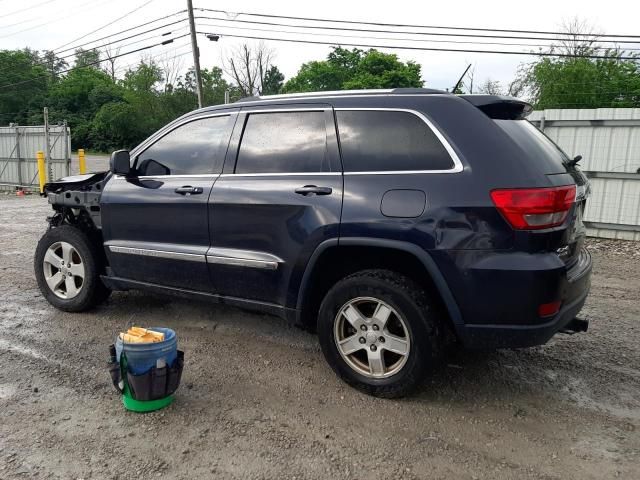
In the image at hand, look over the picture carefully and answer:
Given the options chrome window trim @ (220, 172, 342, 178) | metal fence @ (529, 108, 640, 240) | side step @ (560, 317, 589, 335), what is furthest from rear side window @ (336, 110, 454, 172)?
metal fence @ (529, 108, 640, 240)

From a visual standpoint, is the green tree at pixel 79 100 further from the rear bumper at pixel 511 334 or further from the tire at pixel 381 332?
the rear bumper at pixel 511 334

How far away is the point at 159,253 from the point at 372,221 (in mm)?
1871

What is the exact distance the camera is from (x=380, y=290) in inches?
126

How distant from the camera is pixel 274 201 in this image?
3570 millimetres

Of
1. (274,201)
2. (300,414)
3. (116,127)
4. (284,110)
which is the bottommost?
(300,414)

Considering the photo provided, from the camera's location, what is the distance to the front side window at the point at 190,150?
159 inches

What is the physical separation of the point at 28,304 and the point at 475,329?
439 cm

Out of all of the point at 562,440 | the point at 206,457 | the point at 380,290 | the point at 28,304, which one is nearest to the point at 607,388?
the point at 562,440

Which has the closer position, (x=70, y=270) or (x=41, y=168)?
(x=70, y=270)

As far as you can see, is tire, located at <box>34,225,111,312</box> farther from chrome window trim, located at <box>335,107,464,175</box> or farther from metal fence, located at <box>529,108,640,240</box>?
metal fence, located at <box>529,108,640,240</box>

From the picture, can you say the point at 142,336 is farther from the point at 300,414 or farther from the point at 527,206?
the point at 527,206

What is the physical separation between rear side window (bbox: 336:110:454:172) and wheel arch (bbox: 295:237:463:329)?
468 millimetres

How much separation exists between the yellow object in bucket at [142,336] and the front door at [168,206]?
830 mm

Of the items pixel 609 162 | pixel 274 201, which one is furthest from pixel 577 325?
pixel 609 162
